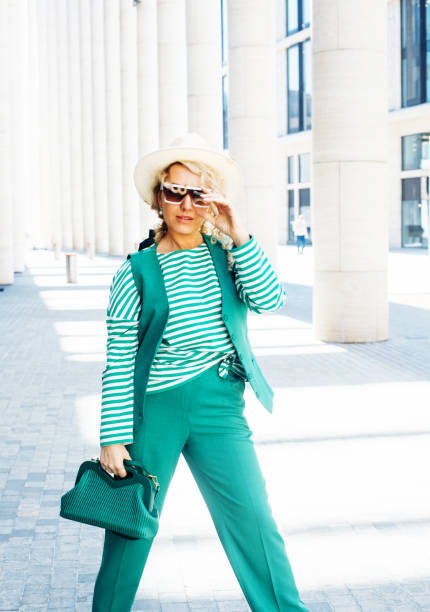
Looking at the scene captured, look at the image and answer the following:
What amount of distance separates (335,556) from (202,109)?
62.9ft

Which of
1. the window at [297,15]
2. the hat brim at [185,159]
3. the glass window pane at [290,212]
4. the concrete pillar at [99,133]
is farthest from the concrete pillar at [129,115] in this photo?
the hat brim at [185,159]

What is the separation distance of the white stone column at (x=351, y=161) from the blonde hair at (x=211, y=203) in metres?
9.55

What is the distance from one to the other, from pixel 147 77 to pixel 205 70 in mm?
14319

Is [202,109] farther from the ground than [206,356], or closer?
farther from the ground

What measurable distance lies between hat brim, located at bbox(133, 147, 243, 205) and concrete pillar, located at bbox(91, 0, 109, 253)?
48526 mm

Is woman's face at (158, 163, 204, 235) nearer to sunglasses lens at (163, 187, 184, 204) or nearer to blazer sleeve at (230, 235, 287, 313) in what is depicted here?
sunglasses lens at (163, 187, 184, 204)

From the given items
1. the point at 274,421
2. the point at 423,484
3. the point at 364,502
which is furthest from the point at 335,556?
the point at 274,421

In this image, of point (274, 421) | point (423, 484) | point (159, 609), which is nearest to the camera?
point (159, 609)

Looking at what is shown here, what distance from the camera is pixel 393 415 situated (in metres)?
8.16

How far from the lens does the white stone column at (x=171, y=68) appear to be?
2855 cm

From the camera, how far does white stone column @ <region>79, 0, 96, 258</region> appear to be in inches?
2169

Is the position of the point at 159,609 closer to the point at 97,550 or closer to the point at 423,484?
the point at 97,550

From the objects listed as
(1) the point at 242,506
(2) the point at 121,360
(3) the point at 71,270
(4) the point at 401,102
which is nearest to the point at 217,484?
(1) the point at 242,506

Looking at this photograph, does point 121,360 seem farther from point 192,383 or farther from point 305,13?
point 305,13
